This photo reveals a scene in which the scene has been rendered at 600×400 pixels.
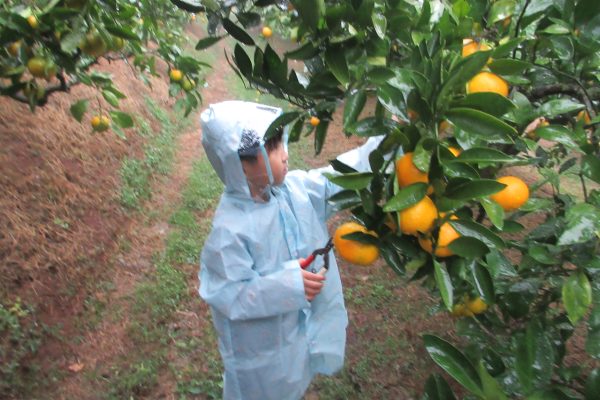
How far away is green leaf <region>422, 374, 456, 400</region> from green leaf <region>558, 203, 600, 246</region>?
→ 325mm

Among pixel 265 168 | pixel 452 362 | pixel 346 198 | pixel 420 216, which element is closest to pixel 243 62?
pixel 346 198

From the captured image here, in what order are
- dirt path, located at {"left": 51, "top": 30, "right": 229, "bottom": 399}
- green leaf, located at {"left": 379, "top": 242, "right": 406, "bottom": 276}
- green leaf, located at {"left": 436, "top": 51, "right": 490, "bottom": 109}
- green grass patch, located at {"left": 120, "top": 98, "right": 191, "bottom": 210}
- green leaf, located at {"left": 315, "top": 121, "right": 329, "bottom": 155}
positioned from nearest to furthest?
green leaf, located at {"left": 436, "top": 51, "right": 490, "bottom": 109}
green leaf, located at {"left": 379, "top": 242, "right": 406, "bottom": 276}
green leaf, located at {"left": 315, "top": 121, "right": 329, "bottom": 155}
dirt path, located at {"left": 51, "top": 30, "right": 229, "bottom": 399}
green grass patch, located at {"left": 120, "top": 98, "right": 191, "bottom": 210}

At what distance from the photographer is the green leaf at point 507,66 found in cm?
74

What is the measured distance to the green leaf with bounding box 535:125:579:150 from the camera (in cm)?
85

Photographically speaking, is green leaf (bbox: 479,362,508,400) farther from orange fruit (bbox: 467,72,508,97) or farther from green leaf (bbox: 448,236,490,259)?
orange fruit (bbox: 467,72,508,97)

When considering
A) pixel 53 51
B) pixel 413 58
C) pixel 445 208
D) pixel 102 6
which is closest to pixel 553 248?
pixel 445 208

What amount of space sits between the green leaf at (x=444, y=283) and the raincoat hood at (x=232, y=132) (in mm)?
910

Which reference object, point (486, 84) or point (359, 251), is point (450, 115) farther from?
point (359, 251)

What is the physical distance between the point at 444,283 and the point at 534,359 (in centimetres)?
32

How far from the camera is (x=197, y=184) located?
16.8 feet

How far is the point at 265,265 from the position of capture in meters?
1.74

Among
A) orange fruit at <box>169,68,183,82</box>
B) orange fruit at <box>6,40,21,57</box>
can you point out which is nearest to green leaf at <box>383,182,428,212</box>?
orange fruit at <box>6,40,21,57</box>

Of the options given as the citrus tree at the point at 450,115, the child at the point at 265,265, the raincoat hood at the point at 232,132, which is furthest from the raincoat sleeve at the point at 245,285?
the citrus tree at the point at 450,115

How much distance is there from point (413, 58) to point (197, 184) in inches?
179
